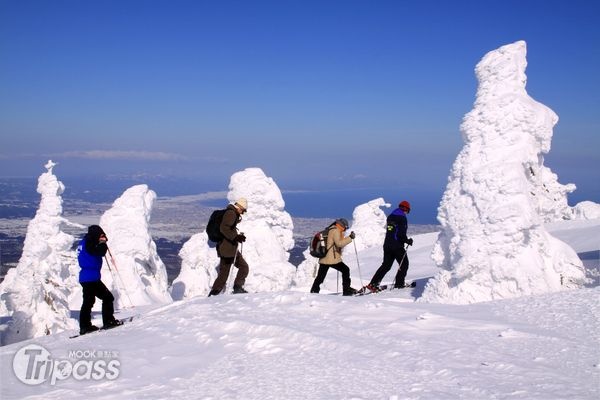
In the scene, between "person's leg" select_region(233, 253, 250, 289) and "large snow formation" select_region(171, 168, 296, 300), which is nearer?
"person's leg" select_region(233, 253, 250, 289)

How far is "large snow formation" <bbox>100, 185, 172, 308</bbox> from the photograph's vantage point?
1005 inches

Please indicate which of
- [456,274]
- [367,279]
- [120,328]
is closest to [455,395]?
[456,274]

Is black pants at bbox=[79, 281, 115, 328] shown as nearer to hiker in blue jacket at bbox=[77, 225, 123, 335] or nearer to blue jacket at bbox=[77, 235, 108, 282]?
→ hiker in blue jacket at bbox=[77, 225, 123, 335]

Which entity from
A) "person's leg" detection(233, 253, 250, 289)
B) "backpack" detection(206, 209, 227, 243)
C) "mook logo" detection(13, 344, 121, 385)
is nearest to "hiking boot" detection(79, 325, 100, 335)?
"mook logo" detection(13, 344, 121, 385)

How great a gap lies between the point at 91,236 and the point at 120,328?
1622 millimetres

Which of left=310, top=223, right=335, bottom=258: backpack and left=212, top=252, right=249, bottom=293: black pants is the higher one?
left=310, top=223, right=335, bottom=258: backpack

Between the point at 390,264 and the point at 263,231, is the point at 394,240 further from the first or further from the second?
the point at 263,231

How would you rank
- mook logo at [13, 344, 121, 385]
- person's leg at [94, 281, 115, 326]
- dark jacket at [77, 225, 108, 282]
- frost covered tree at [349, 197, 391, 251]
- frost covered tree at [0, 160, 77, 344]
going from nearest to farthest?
mook logo at [13, 344, 121, 385] < dark jacket at [77, 225, 108, 282] < person's leg at [94, 281, 115, 326] < frost covered tree at [0, 160, 77, 344] < frost covered tree at [349, 197, 391, 251]

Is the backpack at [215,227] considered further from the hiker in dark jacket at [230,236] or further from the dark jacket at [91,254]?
the dark jacket at [91,254]

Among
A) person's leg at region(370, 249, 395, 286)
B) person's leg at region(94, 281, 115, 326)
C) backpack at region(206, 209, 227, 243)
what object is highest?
backpack at region(206, 209, 227, 243)

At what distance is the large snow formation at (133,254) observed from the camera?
2553 cm

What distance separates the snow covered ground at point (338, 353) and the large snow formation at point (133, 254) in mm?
18061

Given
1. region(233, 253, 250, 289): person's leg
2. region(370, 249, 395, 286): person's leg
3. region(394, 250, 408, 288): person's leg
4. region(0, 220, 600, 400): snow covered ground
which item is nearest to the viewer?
region(0, 220, 600, 400): snow covered ground

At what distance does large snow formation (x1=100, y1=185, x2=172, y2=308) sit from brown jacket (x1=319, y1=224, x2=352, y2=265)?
17.7 metres
